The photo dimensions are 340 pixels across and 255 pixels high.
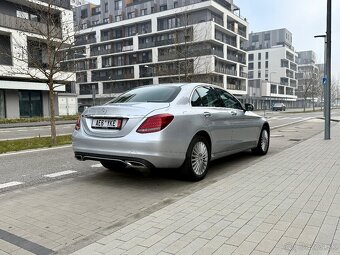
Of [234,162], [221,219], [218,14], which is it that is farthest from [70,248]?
[218,14]

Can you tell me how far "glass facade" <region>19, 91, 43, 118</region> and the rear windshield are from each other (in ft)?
102

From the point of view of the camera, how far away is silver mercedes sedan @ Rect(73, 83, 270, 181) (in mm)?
5078

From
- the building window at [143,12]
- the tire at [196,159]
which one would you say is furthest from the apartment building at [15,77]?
the building window at [143,12]

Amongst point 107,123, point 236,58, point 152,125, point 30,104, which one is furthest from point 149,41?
point 152,125

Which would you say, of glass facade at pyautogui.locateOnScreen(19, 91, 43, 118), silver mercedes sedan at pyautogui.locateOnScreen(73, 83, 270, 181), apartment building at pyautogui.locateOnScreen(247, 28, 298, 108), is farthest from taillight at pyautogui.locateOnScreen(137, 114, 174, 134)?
apartment building at pyautogui.locateOnScreen(247, 28, 298, 108)

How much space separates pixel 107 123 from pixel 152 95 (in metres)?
1.07

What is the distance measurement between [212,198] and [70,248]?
6.99 ft

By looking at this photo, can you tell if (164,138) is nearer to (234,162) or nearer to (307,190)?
(307,190)

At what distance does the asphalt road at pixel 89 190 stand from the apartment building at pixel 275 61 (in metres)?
92.1

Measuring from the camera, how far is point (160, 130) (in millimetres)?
5094

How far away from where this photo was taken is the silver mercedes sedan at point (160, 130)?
508 centimetres

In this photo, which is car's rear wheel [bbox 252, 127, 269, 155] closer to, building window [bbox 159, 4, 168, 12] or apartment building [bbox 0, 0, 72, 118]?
apartment building [bbox 0, 0, 72, 118]

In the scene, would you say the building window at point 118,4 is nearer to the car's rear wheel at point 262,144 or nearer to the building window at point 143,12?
the building window at point 143,12

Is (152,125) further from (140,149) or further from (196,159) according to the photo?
(196,159)
